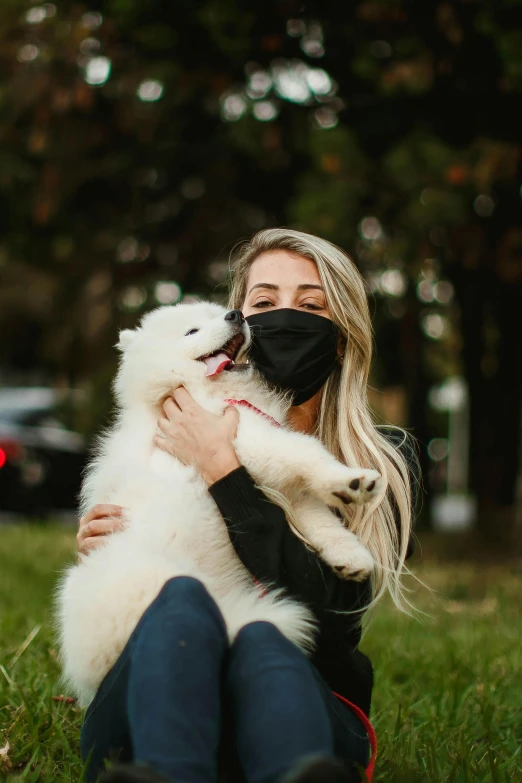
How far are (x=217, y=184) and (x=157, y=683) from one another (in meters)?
8.06

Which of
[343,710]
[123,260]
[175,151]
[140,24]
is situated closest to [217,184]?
[175,151]

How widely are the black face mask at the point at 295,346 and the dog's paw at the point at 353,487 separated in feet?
1.71

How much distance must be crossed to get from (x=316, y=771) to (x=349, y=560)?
892mm

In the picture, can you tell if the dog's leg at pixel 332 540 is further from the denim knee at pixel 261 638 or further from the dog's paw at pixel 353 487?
the denim knee at pixel 261 638

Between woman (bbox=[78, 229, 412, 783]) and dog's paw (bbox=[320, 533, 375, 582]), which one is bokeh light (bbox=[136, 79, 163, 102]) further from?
dog's paw (bbox=[320, 533, 375, 582])

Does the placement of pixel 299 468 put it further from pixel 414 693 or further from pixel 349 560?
pixel 414 693

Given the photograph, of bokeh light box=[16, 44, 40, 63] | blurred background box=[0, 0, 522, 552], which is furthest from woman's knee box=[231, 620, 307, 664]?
bokeh light box=[16, 44, 40, 63]

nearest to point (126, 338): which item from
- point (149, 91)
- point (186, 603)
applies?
point (186, 603)

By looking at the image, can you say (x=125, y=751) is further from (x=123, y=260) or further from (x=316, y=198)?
(x=123, y=260)

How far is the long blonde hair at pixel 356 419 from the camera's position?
9.68 ft

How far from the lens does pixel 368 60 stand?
743 centimetres

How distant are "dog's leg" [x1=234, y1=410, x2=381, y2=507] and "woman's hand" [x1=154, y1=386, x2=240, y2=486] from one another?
79 mm

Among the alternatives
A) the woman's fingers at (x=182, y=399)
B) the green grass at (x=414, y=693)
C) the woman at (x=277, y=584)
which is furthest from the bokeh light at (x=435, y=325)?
the woman's fingers at (x=182, y=399)

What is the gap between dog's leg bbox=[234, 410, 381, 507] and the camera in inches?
110
